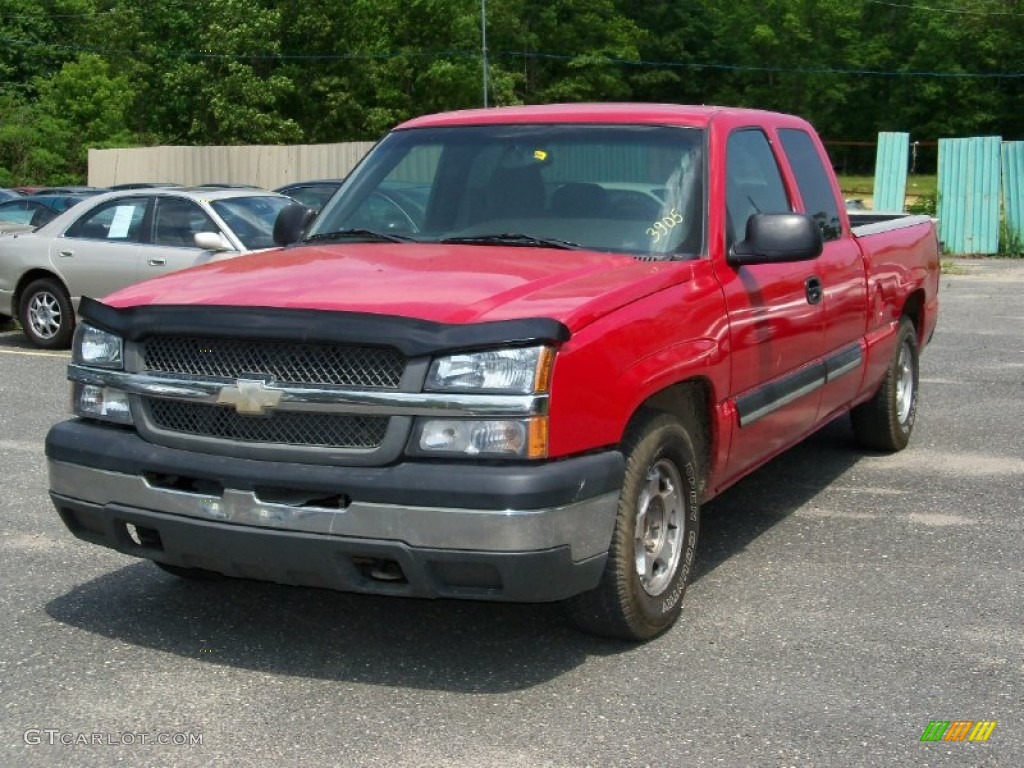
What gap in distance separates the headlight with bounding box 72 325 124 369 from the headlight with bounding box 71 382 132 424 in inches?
3.4

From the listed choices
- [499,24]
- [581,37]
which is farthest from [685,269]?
[581,37]

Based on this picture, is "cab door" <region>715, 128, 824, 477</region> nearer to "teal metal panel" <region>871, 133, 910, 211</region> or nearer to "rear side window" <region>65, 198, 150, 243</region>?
"rear side window" <region>65, 198, 150, 243</region>

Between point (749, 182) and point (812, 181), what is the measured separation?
978 millimetres

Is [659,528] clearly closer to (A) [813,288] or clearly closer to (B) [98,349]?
(A) [813,288]

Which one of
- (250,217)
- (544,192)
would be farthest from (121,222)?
(544,192)

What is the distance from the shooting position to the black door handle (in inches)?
255

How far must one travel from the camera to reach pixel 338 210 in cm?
635

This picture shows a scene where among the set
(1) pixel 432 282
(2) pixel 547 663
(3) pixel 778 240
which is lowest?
(2) pixel 547 663

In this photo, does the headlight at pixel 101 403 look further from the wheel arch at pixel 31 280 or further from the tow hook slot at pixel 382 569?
the wheel arch at pixel 31 280

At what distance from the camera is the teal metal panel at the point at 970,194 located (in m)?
24.2

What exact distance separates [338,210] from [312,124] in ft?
201

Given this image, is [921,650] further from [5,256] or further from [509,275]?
[5,256]

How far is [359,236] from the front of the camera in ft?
19.6
